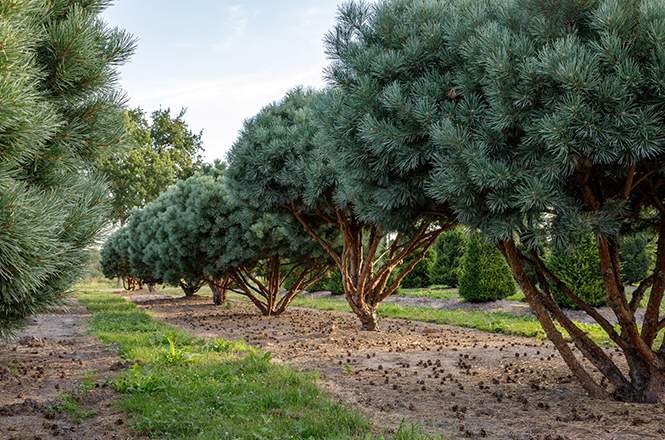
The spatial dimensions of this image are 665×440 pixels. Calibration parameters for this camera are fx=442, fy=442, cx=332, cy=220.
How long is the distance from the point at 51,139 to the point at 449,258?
69.7 ft

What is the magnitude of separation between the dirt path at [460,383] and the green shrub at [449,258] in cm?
1234

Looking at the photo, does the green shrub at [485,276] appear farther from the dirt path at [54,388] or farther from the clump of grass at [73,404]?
the clump of grass at [73,404]

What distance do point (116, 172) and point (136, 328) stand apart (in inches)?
1177

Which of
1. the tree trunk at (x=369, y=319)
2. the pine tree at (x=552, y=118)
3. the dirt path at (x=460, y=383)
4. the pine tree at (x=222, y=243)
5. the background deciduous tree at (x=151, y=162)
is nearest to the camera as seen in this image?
the pine tree at (x=552, y=118)

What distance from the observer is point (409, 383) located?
17.5 ft

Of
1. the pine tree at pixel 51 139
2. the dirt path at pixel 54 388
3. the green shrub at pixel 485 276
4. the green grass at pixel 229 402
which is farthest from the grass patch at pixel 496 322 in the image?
the pine tree at pixel 51 139

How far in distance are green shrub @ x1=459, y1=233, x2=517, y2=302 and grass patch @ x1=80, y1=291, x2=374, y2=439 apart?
11.2 meters

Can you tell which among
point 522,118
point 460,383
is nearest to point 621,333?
point 460,383

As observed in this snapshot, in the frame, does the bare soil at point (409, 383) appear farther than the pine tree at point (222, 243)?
No

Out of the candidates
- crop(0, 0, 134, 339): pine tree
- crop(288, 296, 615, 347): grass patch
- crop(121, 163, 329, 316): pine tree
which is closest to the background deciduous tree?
crop(121, 163, 329, 316): pine tree

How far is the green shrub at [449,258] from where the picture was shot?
22.1m

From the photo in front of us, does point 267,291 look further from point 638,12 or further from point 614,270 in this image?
point 638,12

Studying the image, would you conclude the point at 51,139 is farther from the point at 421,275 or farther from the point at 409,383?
the point at 421,275

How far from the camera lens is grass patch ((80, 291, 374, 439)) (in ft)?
11.7
